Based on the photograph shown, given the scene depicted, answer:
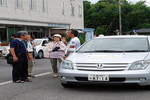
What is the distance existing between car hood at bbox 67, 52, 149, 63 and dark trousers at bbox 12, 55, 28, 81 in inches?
81.7

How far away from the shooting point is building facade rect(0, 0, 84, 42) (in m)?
30.4

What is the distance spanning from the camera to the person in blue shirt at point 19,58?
29.0ft

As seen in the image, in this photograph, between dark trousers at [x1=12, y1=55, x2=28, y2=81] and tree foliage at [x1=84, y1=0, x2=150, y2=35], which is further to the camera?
tree foliage at [x1=84, y1=0, x2=150, y2=35]

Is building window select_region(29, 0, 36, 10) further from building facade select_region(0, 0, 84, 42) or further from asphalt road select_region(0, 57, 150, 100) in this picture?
asphalt road select_region(0, 57, 150, 100)

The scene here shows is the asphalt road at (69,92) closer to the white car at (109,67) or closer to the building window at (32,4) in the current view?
the white car at (109,67)

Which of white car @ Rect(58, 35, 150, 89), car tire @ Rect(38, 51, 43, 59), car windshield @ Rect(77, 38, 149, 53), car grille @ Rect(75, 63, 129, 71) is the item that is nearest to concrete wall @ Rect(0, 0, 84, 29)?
car tire @ Rect(38, 51, 43, 59)

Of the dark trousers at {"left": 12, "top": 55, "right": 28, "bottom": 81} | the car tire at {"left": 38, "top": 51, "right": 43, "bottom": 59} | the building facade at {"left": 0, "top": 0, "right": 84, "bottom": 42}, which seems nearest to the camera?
the dark trousers at {"left": 12, "top": 55, "right": 28, "bottom": 81}

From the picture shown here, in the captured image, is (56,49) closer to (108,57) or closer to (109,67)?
(108,57)

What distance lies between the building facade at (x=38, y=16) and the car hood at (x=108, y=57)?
71.6 feet

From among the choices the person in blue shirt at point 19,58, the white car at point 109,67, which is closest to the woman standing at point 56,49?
the person in blue shirt at point 19,58

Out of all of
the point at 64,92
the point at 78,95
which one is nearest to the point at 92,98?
the point at 78,95

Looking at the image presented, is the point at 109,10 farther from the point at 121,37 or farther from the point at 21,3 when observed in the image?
the point at 121,37

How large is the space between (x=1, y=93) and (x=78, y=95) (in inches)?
75.3

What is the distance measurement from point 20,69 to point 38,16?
27.5 metres
